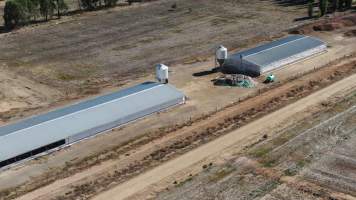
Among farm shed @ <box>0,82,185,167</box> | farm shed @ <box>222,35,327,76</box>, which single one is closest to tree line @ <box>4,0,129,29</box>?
farm shed @ <box>222,35,327,76</box>

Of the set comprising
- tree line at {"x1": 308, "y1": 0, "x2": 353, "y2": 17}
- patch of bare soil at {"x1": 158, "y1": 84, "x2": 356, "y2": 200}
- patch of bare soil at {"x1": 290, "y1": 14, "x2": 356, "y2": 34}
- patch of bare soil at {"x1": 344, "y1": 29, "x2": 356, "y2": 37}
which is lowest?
patch of bare soil at {"x1": 158, "y1": 84, "x2": 356, "y2": 200}

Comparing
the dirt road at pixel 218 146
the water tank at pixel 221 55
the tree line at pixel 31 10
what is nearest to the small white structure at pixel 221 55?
the water tank at pixel 221 55

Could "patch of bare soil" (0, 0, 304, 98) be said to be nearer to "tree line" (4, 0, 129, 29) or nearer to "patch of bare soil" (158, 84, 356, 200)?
"tree line" (4, 0, 129, 29)

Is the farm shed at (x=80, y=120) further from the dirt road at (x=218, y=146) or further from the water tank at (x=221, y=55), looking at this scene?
the water tank at (x=221, y=55)

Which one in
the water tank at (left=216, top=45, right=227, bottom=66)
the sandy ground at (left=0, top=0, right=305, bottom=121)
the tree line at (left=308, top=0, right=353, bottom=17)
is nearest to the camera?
the water tank at (left=216, top=45, right=227, bottom=66)

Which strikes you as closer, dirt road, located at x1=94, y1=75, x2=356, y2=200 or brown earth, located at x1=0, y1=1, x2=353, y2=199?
dirt road, located at x1=94, y1=75, x2=356, y2=200

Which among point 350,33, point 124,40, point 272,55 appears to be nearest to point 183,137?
point 272,55

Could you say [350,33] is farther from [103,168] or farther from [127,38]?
[103,168]
